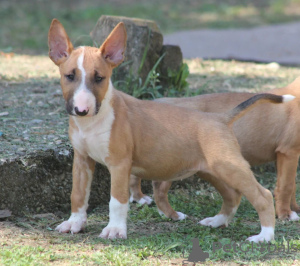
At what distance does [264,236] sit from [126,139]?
4.40 ft

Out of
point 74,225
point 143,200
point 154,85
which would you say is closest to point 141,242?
point 74,225

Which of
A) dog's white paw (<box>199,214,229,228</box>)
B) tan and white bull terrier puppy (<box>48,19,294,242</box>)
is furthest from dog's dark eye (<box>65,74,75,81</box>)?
dog's white paw (<box>199,214,229,228</box>)

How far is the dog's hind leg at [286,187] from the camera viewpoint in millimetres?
5539

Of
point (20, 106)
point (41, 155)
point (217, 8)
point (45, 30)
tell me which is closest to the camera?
point (41, 155)

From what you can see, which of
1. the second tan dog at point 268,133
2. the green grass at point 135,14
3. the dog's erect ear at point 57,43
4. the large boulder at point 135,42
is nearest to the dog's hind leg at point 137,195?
the second tan dog at point 268,133

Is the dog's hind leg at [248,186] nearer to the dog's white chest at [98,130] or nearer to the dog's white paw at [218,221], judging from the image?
the dog's white paw at [218,221]

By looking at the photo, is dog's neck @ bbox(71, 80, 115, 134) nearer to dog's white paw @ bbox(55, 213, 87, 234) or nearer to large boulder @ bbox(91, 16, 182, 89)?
dog's white paw @ bbox(55, 213, 87, 234)

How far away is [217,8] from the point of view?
54.8ft

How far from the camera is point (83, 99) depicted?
420cm

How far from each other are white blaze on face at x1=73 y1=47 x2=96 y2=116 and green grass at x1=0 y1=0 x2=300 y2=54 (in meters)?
7.57

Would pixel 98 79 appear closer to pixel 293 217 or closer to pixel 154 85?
pixel 293 217

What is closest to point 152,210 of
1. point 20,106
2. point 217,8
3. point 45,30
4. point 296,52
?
point 20,106

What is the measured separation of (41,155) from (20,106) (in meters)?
1.67

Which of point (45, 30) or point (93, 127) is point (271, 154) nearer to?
point (93, 127)
